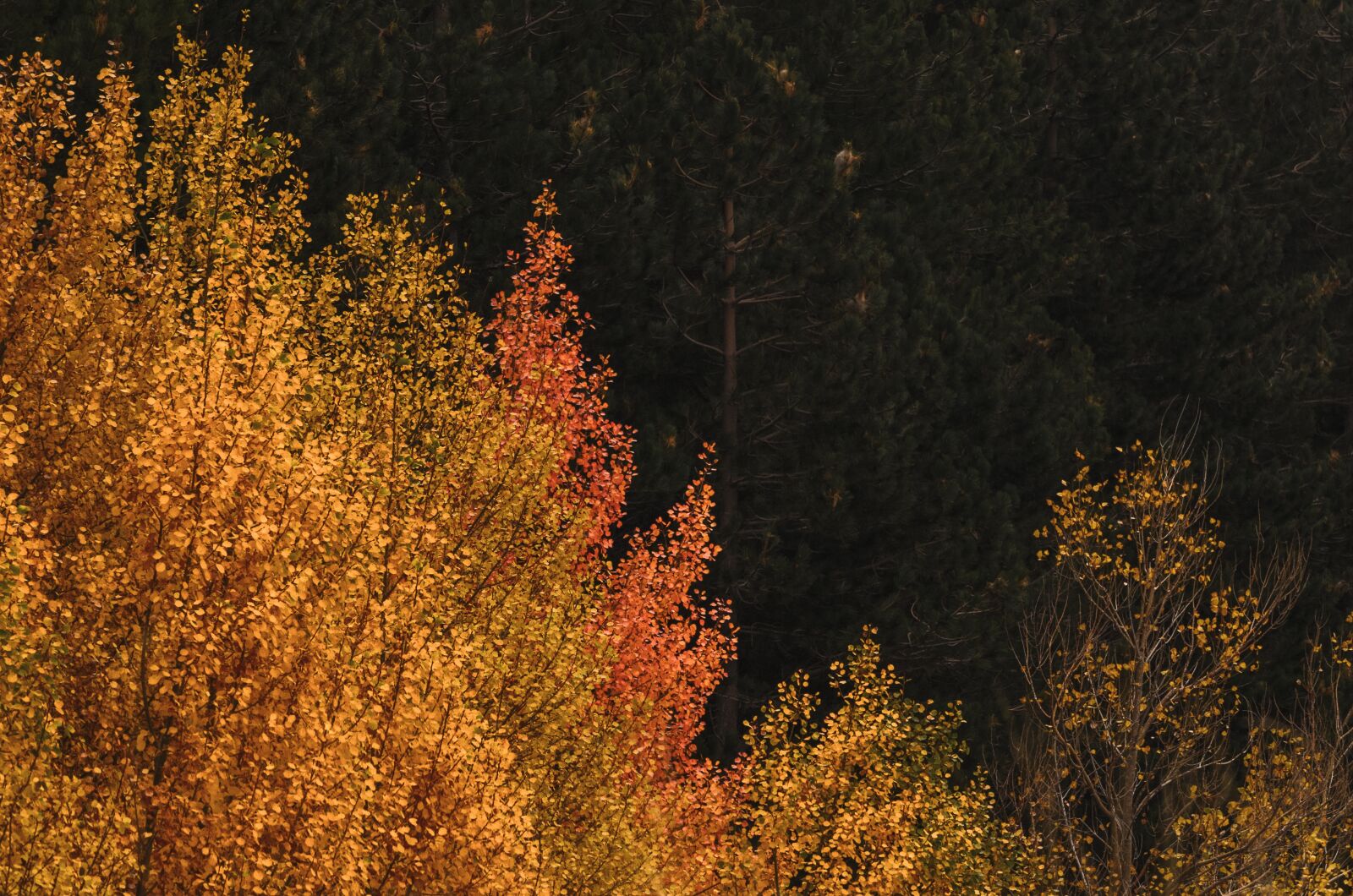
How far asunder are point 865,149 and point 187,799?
103 ft

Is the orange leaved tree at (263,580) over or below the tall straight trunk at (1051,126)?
below

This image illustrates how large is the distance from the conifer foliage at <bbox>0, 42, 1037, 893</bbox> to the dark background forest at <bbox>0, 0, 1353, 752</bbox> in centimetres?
636

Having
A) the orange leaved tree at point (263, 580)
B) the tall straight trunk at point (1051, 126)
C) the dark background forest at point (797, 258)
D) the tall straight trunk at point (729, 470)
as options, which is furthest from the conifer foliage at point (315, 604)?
the tall straight trunk at point (1051, 126)

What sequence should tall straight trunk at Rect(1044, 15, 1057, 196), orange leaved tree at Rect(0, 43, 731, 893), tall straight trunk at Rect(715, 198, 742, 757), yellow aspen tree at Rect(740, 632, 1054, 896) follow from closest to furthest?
orange leaved tree at Rect(0, 43, 731, 893) < yellow aspen tree at Rect(740, 632, 1054, 896) < tall straight trunk at Rect(715, 198, 742, 757) < tall straight trunk at Rect(1044, 15, 1057, 196)

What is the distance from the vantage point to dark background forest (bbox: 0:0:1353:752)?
3747cm

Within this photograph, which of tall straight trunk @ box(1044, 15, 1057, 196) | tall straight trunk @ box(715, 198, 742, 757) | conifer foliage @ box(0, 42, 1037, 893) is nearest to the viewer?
conifer foliage @ box(0, 42, 1037, 893)

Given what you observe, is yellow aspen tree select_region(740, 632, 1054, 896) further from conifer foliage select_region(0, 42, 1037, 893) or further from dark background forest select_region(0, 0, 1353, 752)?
dark background forest select_region(0, 0, 1353, 752)

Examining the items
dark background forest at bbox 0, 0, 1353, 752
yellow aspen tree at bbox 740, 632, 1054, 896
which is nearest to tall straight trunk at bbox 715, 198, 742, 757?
dark background forest at bbox 0, 0, 1353, 752

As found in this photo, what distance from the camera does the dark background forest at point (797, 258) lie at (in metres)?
37.5

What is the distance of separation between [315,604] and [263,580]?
65cm

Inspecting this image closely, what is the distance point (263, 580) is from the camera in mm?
16156

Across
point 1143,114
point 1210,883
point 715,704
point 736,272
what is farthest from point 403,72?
point 1143,114

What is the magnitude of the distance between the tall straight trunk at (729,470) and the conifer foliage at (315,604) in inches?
276

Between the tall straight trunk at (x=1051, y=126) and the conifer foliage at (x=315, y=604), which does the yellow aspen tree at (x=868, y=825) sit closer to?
the conifer foliage at (x=315, y=604)
